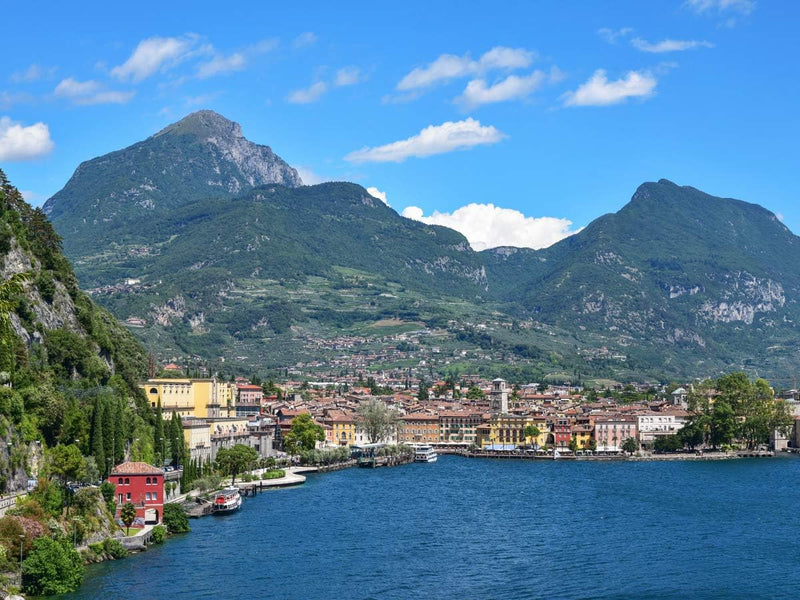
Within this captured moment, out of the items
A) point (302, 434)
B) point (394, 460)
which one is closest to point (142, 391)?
point (302, 434)

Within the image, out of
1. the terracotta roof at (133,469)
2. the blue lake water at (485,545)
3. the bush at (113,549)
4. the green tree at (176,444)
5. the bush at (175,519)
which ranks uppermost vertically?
the green tree at (176,444)

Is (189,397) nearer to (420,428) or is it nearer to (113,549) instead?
(113,549)

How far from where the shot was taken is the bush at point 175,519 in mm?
69544

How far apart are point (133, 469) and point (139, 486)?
0.99m

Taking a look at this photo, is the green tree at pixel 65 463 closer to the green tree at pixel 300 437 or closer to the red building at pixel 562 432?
the green tree at pixel 300 437

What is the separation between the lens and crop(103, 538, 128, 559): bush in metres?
60.3

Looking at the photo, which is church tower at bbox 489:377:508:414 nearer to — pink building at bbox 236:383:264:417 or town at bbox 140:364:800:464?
town at bbox 140:364:800:464

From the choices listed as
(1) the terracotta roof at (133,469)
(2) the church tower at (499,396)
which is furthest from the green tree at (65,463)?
(2) the church tower at (499,396)

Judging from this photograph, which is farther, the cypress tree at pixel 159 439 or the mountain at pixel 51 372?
the cypress tree at pixel 159 439

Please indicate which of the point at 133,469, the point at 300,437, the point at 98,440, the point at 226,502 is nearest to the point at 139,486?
the point at 133,469

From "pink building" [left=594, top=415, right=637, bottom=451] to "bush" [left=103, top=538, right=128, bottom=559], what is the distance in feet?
329

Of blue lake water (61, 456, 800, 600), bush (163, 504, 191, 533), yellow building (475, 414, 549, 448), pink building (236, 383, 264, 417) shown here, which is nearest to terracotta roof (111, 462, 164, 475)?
bush (163, 504, 191, 533)

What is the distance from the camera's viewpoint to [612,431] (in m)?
155

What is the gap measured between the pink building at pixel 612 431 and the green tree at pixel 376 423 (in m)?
26.0
